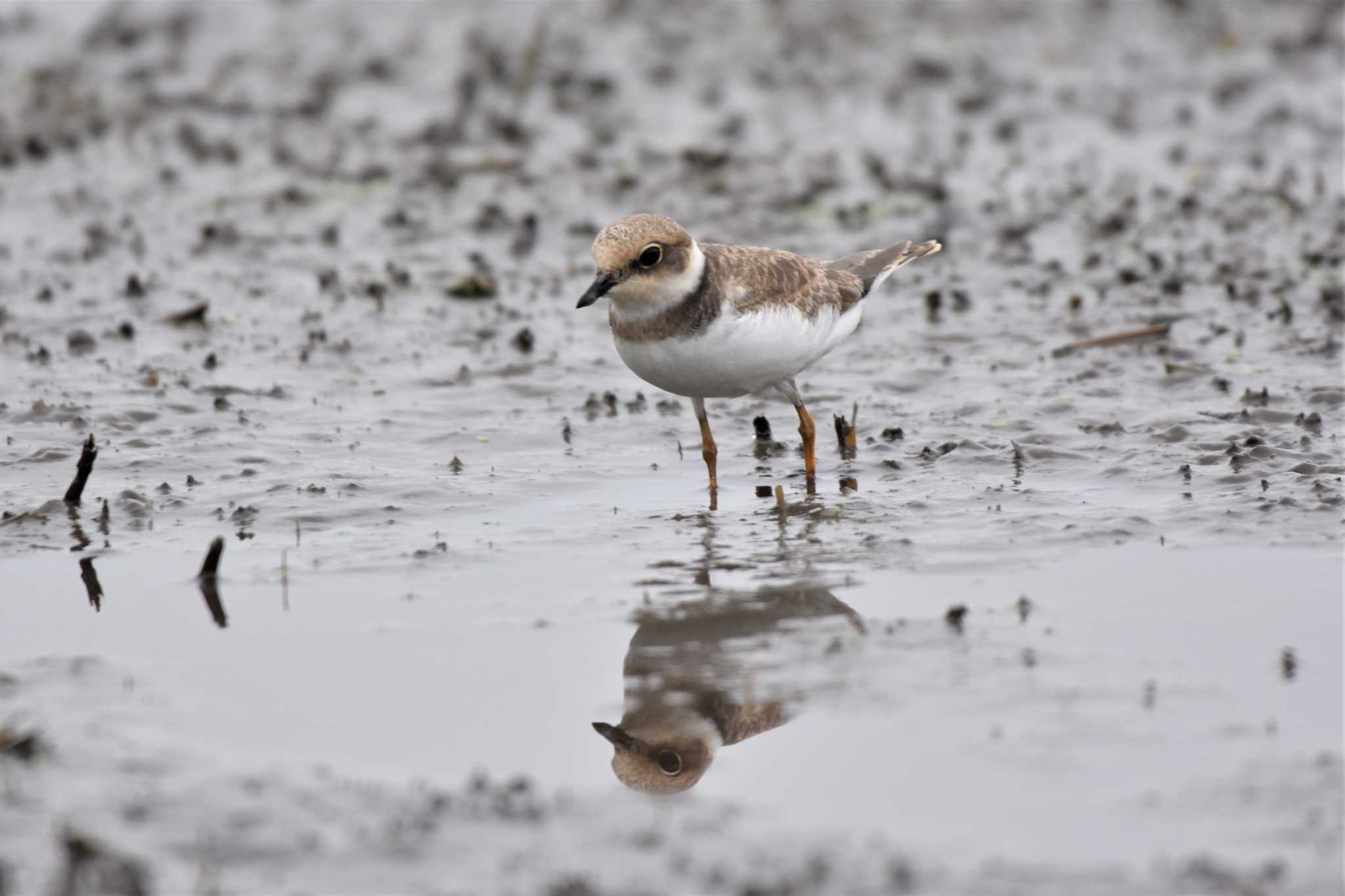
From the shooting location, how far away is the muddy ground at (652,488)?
5281 millimetres

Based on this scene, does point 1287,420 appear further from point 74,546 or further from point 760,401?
point 74,546

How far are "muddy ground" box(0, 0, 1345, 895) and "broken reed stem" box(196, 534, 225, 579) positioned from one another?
0.30ft

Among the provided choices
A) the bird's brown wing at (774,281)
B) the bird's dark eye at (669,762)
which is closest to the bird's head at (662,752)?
the bird's dark eye at (669,762)

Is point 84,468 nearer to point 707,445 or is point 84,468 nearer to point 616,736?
point 707,445

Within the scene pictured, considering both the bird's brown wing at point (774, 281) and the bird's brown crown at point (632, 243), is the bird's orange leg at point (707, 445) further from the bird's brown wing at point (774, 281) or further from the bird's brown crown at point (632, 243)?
the bird's brown crown at point (632, 243)

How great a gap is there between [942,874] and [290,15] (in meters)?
18.8

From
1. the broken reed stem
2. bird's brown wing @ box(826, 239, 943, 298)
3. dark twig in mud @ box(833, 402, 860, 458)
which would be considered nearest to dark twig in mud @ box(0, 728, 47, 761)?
the broken reed stem

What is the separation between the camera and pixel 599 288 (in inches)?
314

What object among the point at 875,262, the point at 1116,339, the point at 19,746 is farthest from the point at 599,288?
the point at 1116,339

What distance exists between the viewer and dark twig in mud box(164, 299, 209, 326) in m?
11.9

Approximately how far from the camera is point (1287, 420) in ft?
31.6

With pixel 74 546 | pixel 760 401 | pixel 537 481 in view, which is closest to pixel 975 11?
pixel 760 401

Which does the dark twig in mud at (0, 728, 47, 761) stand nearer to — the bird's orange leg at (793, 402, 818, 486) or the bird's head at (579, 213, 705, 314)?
the bird's head at (579, 213, 705, 314)

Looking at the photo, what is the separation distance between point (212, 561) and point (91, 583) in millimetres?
601
